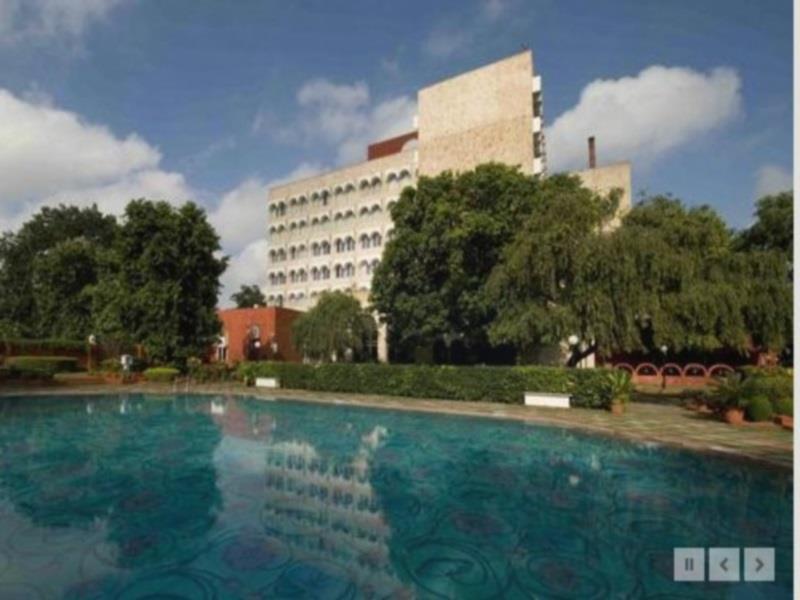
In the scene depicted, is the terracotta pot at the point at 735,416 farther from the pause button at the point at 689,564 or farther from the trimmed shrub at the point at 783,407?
the pause button at the point at 689,564

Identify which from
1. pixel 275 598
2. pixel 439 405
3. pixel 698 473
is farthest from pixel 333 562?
pixel 439 405

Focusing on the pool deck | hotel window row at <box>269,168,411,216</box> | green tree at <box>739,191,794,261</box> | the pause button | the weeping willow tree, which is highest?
hotel window row at <box>269,168,411,216</box>

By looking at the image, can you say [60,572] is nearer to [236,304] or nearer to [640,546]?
[640,546]

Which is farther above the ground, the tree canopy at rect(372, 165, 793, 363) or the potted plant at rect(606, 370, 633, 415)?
the tree canopy at rect(372, 165, 793, 363)

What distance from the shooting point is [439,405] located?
2239cm

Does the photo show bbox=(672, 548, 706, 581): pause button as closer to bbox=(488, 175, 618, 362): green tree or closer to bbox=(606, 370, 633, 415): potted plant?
bbox=(606, 370, 633, 415): potted plant

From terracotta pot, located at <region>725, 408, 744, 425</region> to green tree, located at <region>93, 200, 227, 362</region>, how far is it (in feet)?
98.1

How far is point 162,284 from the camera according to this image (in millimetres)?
34438

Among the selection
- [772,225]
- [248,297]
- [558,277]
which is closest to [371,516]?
[558,277]

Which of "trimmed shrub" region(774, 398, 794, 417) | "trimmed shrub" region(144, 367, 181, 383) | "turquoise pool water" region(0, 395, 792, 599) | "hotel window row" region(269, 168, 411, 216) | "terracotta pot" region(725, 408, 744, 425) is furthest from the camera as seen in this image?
"hotel window row" region(269, 168, 411, 216)

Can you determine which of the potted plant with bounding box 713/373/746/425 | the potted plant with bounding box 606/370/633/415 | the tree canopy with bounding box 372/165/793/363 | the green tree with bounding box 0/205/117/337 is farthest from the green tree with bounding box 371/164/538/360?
the green tree with bounding box 0/205/117/337

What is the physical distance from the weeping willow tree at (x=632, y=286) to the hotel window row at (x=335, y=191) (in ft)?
104

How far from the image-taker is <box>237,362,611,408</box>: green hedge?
→ 2098 centimetres

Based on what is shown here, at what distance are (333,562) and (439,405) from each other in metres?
15.2
